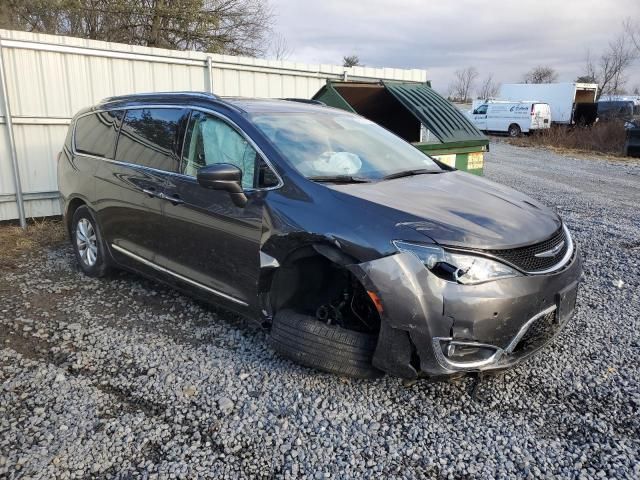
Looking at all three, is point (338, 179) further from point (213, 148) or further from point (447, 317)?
point (447, 317)

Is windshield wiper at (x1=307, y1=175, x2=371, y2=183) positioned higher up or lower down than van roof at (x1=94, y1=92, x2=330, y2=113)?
lower down

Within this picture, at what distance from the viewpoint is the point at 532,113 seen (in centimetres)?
2678

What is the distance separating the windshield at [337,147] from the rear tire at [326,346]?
3.02ft

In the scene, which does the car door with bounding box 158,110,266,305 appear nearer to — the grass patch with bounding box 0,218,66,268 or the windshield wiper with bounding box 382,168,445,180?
the windshield wiper with bounding box 382,168,445,180

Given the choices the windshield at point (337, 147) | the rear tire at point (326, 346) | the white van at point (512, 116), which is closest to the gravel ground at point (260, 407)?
the rear tire at point (326, 346)

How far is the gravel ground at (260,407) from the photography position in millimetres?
2471

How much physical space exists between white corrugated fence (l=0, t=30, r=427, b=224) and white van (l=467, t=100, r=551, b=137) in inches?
843

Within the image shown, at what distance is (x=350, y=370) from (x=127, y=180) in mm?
2503

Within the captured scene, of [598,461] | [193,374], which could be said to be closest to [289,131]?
[193,374]

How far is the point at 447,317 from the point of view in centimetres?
262

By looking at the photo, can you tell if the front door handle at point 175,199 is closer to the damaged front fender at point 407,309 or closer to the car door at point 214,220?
the car door at point 214,220

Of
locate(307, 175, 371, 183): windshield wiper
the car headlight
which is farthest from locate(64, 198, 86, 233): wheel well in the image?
the car headlight

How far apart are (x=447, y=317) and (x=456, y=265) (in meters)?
0.26

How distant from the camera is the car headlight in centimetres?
262
